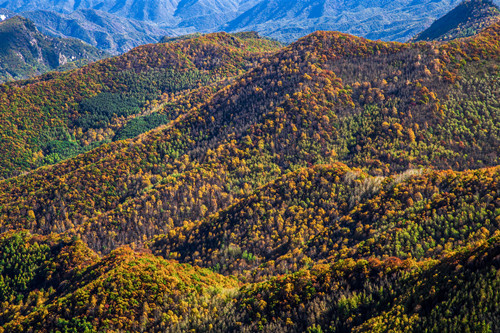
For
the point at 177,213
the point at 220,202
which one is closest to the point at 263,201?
the point at 220,202

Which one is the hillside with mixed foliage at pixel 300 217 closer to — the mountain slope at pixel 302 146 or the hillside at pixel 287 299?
the hillside at pixel 287 299

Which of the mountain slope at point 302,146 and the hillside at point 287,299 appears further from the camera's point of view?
the mountain slope at point 302,146

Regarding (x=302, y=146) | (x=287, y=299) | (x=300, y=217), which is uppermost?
(x=302, y=146)

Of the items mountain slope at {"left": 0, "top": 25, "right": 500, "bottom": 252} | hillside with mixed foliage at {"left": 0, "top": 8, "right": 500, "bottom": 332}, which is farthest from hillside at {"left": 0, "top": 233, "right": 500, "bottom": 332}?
mountain slope at {"left": 0, "top": 25, "right": 500, "bottom": 252}

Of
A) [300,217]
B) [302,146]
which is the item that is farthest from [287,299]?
[302,146]

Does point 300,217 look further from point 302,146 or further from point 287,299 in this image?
point 302,146

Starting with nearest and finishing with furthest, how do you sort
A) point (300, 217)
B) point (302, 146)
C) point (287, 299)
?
point (287, 299) → point (300, 217) → point (302, 146)

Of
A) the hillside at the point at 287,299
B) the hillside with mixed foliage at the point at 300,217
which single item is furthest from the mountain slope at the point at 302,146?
the hillside at the point at 287,299

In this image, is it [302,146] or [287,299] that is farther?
[302,146]

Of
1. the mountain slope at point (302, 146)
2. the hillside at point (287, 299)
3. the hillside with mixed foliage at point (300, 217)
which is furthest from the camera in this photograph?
the mountain slope at point (302, 146)
